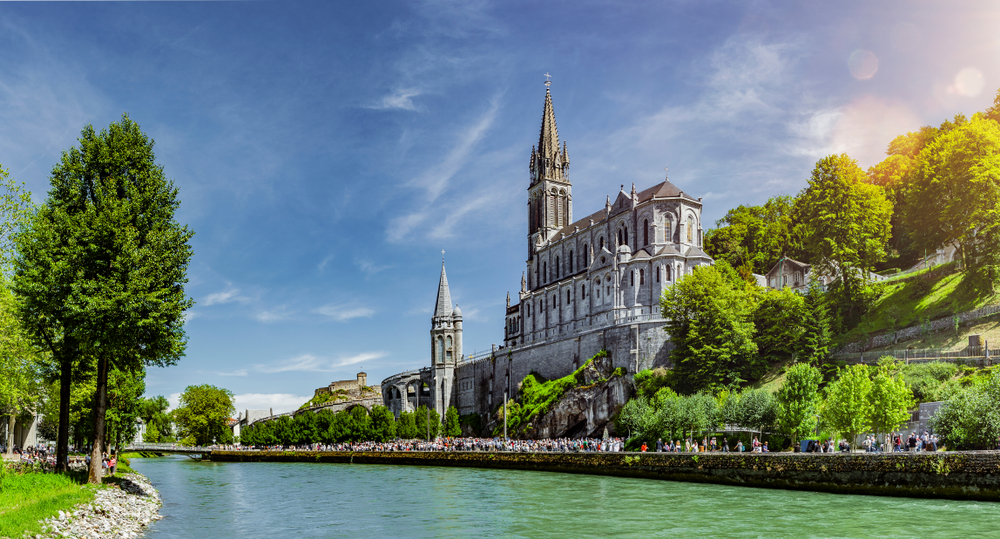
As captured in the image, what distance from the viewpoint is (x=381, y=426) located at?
79812 millimetres

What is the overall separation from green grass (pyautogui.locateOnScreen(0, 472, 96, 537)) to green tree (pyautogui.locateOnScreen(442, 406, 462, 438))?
169ft

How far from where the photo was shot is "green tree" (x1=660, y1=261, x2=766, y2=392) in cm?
5156

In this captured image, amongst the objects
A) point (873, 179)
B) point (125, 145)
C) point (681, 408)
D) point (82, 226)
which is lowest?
point (681, 408)

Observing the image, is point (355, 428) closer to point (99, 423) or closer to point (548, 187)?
point (548, 187)

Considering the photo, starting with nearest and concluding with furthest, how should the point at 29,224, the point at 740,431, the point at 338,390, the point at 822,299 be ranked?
the point at 29,224
the point at 740,431
the point at 822,299
the point at 338,390

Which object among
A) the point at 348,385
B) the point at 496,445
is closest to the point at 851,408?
the point at 496,445

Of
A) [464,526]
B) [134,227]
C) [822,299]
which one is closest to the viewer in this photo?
[464,526]

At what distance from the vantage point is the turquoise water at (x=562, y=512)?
2112 cm

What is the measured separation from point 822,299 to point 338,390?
288 feet

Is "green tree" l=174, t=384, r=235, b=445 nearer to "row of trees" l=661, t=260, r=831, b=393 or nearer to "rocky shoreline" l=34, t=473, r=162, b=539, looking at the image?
"row of trees" l=661, t=260, r=831, b=393

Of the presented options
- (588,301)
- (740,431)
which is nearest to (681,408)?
(740,431)

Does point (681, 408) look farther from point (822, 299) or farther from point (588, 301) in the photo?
point (588, 301)

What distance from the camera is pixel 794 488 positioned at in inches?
1205

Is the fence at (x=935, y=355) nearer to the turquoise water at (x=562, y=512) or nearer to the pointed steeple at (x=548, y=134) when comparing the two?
the turquoise water at (x=562, y=512)
